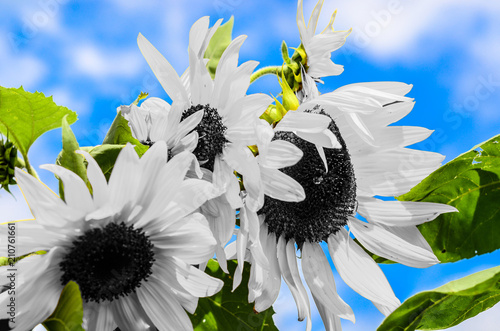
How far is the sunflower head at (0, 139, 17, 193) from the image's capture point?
50 centimetres

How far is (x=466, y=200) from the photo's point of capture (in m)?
0.67

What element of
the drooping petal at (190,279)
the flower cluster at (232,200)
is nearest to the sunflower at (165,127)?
the flower cluster at (232,200)

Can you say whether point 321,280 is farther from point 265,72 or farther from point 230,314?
point 265,72

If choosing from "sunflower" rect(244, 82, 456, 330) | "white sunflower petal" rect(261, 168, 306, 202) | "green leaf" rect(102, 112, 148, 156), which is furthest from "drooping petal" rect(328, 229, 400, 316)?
"green leaf" rect(102, 112, 148, 156)

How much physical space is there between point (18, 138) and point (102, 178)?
8.1 inches

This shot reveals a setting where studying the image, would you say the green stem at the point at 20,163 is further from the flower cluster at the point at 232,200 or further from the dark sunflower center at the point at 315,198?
the dark sunflower center at the point at 315,198

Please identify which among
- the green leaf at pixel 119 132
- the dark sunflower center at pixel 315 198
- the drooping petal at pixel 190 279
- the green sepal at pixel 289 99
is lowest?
the drooping petal at pixel 190 279

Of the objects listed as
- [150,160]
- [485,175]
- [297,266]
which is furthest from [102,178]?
[485,175]

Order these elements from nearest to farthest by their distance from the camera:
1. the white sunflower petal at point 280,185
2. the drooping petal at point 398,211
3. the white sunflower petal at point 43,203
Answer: the white sunflower petal at point 43,203 → the white sunflower petal at point 280,185 → the drooping petal at point 398,211

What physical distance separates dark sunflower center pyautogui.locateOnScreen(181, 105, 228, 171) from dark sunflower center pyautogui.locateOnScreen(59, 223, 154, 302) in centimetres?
11

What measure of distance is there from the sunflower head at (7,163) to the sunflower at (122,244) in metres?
0.11

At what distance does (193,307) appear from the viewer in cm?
48

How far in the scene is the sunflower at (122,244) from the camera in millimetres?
408

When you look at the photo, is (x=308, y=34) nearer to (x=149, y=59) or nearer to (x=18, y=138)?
(x=149, y=59)
